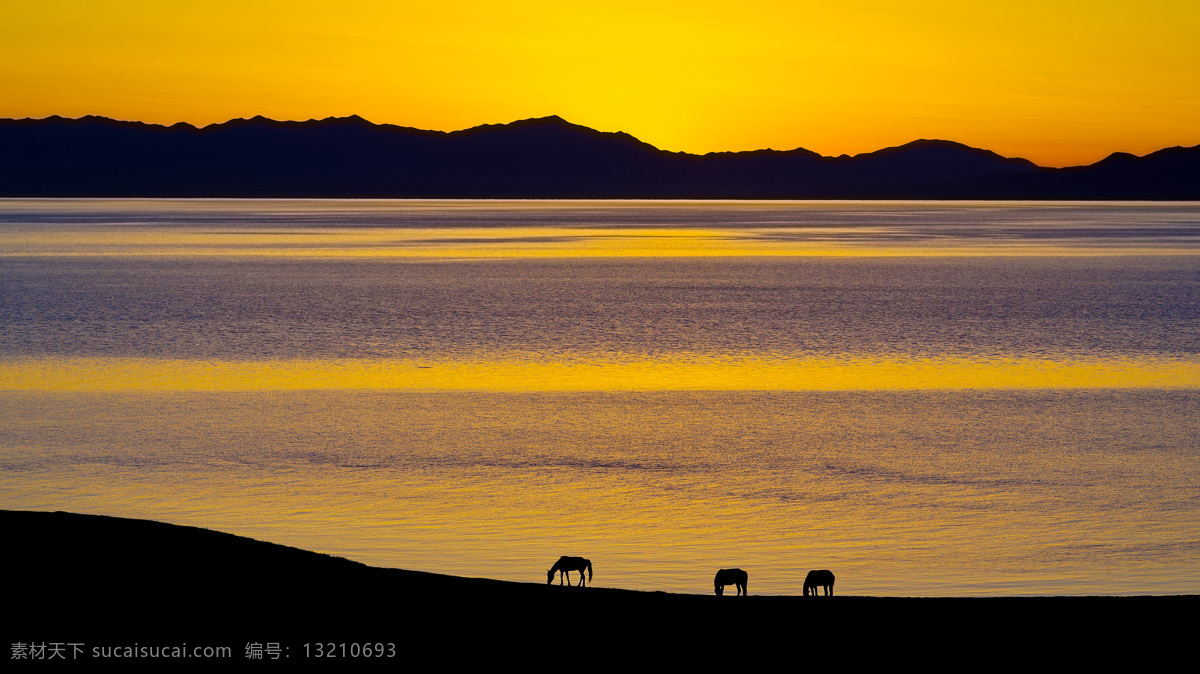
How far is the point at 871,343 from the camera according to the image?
1319 inches

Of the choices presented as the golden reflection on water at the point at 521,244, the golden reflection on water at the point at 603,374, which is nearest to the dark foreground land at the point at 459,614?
the golden reflection on water at the point at 603,374

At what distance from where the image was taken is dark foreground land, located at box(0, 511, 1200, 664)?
25.0 ft

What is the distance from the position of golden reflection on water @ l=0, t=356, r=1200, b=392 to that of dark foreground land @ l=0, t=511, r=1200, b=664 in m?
15.2

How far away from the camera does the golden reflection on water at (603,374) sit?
24.6 metres

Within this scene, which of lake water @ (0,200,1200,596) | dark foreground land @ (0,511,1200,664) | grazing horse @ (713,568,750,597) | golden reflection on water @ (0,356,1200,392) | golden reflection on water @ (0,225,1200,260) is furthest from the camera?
golden reflection on water @ (0,225,1200,260)

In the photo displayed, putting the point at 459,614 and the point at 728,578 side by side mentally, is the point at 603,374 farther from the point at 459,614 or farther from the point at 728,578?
the point at 459,614

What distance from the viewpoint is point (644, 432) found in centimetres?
1911

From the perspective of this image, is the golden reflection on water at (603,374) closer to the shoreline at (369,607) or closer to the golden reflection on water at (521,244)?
the shoreline at (369,607)

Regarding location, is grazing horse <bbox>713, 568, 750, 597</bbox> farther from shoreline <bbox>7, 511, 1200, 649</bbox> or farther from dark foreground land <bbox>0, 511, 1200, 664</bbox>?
dark foreground land <bbox>0, 511, 1200, 664</bbox>

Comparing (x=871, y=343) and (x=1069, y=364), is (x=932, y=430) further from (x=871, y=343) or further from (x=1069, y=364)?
(x=871, y=343)

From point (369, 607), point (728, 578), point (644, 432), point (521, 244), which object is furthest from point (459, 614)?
point (521, 244)

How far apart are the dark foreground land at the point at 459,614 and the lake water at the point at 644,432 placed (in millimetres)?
2520

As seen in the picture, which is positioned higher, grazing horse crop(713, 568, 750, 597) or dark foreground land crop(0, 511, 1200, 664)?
dark foreground land crop(0, 511, 1200, 664)

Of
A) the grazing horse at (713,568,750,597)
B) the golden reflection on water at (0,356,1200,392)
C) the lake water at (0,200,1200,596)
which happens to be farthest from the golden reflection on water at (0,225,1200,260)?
the grazing horse at (713,568,750,597)
